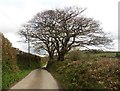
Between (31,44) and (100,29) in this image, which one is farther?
(31,44)

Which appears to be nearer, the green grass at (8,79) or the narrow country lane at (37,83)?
the narrow country lane at (37,83)

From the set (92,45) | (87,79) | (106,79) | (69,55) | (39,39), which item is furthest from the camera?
(39,39)

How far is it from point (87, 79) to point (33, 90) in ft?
11.4

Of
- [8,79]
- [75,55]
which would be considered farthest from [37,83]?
[75,55]

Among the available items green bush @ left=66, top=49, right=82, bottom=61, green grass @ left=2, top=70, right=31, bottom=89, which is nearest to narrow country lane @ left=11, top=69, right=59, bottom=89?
green grass @ left=2, top=70, right=31, bottom=89

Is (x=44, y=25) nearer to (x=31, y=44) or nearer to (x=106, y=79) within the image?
(x=31, y=44)

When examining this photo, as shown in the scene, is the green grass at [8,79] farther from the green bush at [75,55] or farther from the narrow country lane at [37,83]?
the green bush at [75,55]

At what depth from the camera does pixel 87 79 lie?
715 inches

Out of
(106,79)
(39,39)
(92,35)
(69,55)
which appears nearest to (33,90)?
(106,79)

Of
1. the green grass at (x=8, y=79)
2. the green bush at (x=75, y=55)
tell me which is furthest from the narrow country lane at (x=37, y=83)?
the green bush at (x=75, y=55)

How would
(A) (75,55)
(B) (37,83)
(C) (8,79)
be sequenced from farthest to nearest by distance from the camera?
(A) (75,55) → (C) (8,79) → (B) (37,83)

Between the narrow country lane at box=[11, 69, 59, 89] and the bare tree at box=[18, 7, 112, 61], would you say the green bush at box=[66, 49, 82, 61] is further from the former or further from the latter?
the narrow country lane at box=[11, 69, 59, 89]

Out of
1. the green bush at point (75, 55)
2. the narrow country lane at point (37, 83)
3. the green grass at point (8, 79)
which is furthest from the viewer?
the green bush at point (75, 55)

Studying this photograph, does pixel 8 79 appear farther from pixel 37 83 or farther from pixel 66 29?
pixel 66 29
